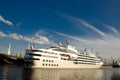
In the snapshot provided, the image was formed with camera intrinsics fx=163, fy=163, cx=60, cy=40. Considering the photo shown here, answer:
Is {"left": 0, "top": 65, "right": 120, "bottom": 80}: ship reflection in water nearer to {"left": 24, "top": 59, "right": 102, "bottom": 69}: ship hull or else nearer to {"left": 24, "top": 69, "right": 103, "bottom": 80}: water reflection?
{"left": 24, "top": 69, "right": 103, "bottom": 80}: water reflection

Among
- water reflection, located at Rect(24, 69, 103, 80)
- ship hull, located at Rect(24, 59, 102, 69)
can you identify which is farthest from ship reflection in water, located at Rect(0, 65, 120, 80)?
ship hull, located at Rect(24, 59, 102, 69)

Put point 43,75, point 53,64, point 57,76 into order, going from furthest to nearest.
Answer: point 53,64, point 57,76, point 43,75

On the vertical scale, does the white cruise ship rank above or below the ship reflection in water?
above

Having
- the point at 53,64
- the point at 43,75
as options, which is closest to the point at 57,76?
the point at 43,75

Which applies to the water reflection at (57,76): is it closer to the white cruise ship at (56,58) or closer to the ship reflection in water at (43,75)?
the ship reflection in water at (43,75)

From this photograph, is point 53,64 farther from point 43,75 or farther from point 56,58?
point 43,75

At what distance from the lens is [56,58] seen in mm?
87875

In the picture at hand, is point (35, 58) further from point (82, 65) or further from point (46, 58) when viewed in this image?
point (82, 65)

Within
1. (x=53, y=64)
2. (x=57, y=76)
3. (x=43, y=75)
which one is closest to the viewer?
(x=43, y=75)

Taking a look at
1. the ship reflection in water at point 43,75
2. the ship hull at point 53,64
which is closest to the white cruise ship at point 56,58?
the ship hull at point 53,64

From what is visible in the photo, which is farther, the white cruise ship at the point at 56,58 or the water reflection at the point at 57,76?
the white cruise ship at the point at 56,58

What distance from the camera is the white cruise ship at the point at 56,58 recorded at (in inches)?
3167

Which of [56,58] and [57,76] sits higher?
[56,58]

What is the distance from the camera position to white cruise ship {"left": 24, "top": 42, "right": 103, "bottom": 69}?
8044 centimetres
